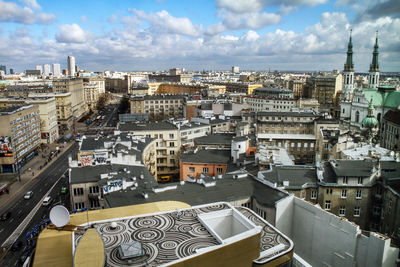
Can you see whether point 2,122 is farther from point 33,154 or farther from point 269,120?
A: point 269,120

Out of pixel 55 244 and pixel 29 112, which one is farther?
pixel 29 112

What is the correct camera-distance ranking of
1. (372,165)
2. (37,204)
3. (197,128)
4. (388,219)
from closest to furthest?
(388,219) → (372,165) → (37,204) → (197,128)

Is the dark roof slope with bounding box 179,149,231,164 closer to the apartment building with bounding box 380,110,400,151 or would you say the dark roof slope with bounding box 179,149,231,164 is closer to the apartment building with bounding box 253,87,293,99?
the apartment building with bounding box 380,110,400,151

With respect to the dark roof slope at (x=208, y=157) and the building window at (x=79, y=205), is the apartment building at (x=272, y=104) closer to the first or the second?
the dark roof slope at (x=208, y=157)

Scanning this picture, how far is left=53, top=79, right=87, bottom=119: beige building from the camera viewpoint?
518 feet

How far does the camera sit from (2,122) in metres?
82.1

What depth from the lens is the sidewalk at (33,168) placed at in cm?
7057

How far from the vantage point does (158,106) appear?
5935 inches

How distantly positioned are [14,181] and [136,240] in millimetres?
69035

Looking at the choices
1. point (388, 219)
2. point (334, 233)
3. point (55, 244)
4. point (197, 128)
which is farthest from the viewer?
point (197, 128)

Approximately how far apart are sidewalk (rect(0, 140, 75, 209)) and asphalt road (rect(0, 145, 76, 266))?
4.39ft

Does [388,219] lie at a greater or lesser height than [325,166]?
lesser

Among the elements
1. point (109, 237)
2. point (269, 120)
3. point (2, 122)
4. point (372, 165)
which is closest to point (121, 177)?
point (109, 237)

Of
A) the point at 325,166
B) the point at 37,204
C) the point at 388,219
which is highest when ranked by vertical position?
the point at 325,166
